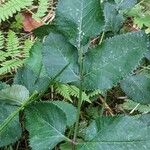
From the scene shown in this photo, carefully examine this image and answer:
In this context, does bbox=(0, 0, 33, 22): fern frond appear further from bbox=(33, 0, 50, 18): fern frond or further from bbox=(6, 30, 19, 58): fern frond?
bbox=(6, 30, 19, 58): fern frond

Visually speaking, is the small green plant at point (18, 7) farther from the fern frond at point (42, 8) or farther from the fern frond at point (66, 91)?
the fern frond at point (66, 91)

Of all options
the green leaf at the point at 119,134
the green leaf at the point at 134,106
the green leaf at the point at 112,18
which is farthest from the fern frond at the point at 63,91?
the green leaf at the point at 119,134

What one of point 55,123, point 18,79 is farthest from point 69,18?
point 18,79

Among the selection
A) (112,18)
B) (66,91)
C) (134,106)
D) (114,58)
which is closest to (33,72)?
(112,18)

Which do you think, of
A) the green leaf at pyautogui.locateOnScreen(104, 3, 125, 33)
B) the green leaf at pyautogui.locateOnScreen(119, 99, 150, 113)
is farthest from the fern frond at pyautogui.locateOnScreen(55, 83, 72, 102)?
the green leaf at pyautogui.locateOnScreen(104, 3, 125, 33)

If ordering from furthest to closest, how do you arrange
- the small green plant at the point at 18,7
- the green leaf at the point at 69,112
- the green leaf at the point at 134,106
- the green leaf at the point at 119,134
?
1. the small green plant at the point at 18,7
2. the green leaf at the point at 134,106
3. the green leaf at the point at 69,112
4. the green leaf at the point at 119,134

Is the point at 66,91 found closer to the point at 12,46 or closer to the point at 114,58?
the point at 12,46

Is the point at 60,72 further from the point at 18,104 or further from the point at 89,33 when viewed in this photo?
the point at 18,104
